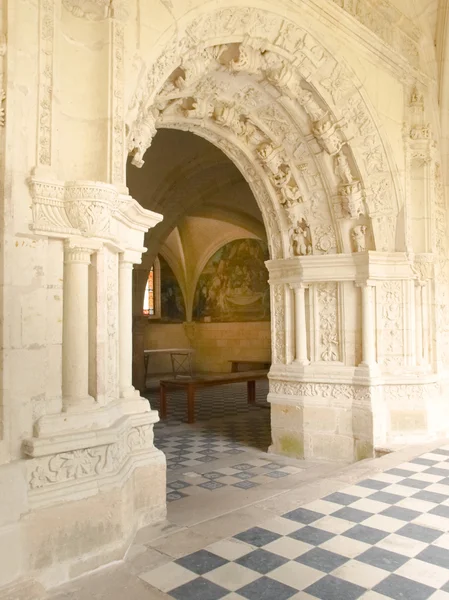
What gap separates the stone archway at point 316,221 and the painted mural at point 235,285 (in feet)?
29.1

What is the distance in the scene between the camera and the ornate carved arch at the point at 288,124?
14.8 ft

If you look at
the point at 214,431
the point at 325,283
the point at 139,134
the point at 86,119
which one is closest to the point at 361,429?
the point at 325,283

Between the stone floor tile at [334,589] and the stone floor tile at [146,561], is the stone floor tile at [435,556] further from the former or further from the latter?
the stone floor tile at [146,561]

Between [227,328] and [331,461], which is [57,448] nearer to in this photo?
[331,461]

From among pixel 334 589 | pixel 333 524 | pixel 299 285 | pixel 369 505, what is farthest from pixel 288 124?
pixel 334 589

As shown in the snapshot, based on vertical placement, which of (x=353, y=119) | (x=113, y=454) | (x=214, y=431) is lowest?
(x=214, y=431)

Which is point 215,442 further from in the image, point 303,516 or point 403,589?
point 403,589

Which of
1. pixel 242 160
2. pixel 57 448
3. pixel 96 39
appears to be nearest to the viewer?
pixel 57 448

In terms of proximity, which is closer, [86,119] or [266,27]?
[86,119]

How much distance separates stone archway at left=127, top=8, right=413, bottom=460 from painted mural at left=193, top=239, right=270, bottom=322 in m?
8.88

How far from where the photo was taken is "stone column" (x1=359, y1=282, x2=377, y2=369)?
568 cm

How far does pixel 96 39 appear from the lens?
10.4ft

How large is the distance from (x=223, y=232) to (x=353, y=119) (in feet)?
32.8

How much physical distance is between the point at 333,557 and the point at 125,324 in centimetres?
186
